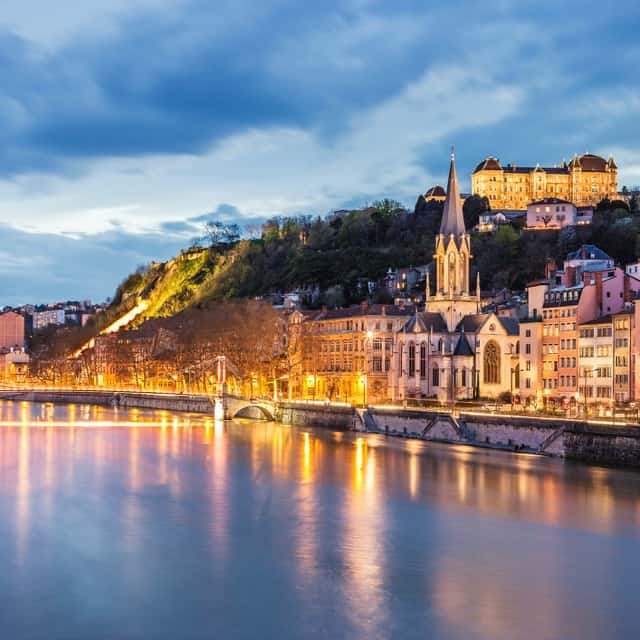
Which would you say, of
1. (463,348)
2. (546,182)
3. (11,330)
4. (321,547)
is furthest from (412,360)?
(11,330)

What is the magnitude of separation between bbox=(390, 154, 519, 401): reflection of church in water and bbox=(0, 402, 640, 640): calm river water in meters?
20.9

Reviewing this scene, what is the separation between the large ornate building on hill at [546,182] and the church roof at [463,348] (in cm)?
4937

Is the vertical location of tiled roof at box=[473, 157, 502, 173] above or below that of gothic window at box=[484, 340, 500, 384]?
above

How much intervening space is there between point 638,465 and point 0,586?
20.0 m

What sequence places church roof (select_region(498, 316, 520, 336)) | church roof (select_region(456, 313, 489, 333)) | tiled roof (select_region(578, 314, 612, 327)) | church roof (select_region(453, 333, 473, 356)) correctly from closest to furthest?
tiled roof (select_region(578, 314, 612, 327))
church roof (select_region(453, 333, 473, 356))
church roof (select_region(498, 316, 520, 336))
church roof (select_region(456, 313, 489, 333))

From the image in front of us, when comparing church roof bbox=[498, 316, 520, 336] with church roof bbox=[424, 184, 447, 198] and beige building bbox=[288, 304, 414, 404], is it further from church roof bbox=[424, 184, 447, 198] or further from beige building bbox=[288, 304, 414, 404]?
church roof bbox=[424, 184, 447, 198]

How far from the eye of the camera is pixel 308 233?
411ft

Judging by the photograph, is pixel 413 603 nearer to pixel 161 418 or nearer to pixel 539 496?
pixel 539 496

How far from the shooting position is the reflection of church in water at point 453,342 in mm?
63188

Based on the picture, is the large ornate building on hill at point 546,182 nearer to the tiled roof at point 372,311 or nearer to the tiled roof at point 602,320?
the tiled roof at point 372,311

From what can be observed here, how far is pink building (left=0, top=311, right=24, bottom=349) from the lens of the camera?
17488 centimetres

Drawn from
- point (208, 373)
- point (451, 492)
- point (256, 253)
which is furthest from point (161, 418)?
point (256, 253)

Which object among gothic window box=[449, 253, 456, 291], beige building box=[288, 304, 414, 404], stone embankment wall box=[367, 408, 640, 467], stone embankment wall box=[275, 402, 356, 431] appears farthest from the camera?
beige building box=[288, 304, 414, 404]

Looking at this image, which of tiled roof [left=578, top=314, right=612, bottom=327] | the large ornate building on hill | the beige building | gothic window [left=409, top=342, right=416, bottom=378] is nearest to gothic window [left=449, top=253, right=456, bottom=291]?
gothic window [left=409, top=342, right=416, bottom=378]
